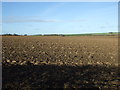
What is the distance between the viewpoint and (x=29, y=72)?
21.6ft

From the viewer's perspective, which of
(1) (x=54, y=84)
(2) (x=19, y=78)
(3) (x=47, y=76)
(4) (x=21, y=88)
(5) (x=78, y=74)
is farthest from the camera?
(5) (x=78, y=74)

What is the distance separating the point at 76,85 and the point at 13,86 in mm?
2558

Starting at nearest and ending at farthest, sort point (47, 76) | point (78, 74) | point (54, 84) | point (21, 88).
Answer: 1. point (21, 88)
2. point (54, 84)
3. point (47, 76)
4. point (78, 74)

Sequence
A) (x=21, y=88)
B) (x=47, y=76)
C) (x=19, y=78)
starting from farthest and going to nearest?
(x=47, y=76)
(x=19, y=78)
(x=21, y=88)

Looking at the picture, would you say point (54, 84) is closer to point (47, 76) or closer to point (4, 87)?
point (47, 76)

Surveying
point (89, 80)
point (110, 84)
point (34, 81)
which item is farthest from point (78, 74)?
point (34, 81)

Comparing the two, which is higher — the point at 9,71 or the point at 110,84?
the point at 9,71

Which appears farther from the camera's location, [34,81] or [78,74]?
[78,74]

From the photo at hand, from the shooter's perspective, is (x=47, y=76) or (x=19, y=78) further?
(x=47, y=76)

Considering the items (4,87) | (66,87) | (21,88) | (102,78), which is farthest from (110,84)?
(4,87)

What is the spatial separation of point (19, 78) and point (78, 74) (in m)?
2.94

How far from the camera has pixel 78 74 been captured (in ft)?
22.0

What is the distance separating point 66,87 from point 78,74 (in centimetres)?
168

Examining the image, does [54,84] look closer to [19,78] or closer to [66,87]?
[66,87]
